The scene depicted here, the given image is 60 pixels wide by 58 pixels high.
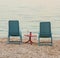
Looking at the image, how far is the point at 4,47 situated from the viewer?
220 inches

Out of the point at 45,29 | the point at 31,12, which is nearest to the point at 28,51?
the point at 45,29

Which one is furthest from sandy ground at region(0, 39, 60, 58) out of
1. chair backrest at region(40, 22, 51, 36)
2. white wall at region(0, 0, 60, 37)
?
white wall at region(0, 0, 60, 37)

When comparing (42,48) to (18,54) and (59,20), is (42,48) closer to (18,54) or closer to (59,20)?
(18,54)

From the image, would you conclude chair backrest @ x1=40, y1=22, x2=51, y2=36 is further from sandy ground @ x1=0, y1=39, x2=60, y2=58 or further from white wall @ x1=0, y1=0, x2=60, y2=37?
white wall @ x1=0, y1=0, x2=60, y2=37

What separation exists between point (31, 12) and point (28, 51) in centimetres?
223

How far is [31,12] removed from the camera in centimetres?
710

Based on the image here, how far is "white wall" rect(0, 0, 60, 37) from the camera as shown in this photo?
7082 mm

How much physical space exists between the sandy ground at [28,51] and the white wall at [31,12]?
4.29 feet

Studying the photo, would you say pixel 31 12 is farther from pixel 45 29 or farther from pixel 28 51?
pixel 28 51

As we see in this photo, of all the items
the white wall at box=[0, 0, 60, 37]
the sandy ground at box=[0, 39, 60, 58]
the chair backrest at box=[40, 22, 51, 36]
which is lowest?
Result: the sandy ground at box=[0, 39, 60, 58]

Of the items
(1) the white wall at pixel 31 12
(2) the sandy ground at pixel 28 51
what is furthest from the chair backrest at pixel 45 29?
(1) the white wall at pixel 31 12

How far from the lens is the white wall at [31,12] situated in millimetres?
7082

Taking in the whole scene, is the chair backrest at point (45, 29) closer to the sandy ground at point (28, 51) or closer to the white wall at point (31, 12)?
the sandy ground at point (28, 51)

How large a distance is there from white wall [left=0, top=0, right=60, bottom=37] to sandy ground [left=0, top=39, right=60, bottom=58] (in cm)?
131
